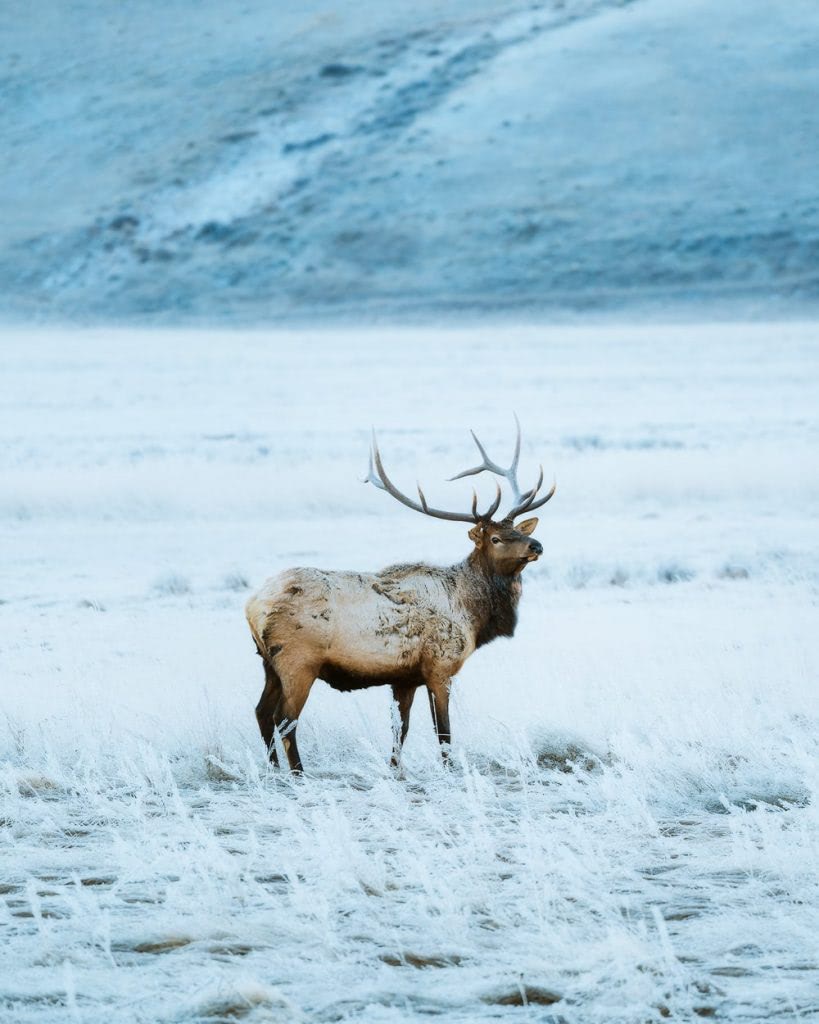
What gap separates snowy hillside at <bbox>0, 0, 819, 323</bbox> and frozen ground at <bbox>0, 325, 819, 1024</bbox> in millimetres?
58145

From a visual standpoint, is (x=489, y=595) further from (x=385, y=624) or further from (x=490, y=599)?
(x=385, y=624)

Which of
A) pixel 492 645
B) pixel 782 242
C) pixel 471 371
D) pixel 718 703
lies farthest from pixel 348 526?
pixel 782 242

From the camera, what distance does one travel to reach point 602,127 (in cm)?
9900

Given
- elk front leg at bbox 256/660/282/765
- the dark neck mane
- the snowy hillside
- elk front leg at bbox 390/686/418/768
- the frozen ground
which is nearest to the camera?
the frozen ground

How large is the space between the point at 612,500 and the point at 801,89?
289ft

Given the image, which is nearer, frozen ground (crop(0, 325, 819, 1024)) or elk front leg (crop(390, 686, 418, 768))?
frozen ground (crop(0, 325, 819, 1024))

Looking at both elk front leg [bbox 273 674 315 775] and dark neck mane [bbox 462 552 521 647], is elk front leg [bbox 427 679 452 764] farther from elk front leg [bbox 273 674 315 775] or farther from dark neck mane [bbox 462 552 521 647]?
elk front leg [bbox 273 674 315 775]

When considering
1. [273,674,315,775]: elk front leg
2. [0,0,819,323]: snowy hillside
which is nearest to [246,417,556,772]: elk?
[273,674,315,775]: elk front leg

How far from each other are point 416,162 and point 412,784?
3697 inches

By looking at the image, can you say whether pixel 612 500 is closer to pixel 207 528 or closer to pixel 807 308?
pixel 207 528

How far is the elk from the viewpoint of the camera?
23.4 feet

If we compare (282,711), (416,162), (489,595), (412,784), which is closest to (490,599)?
(489,595)

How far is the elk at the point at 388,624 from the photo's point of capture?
23.4 ft

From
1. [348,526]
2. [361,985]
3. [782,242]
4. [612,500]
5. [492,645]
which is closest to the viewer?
[361,985]
